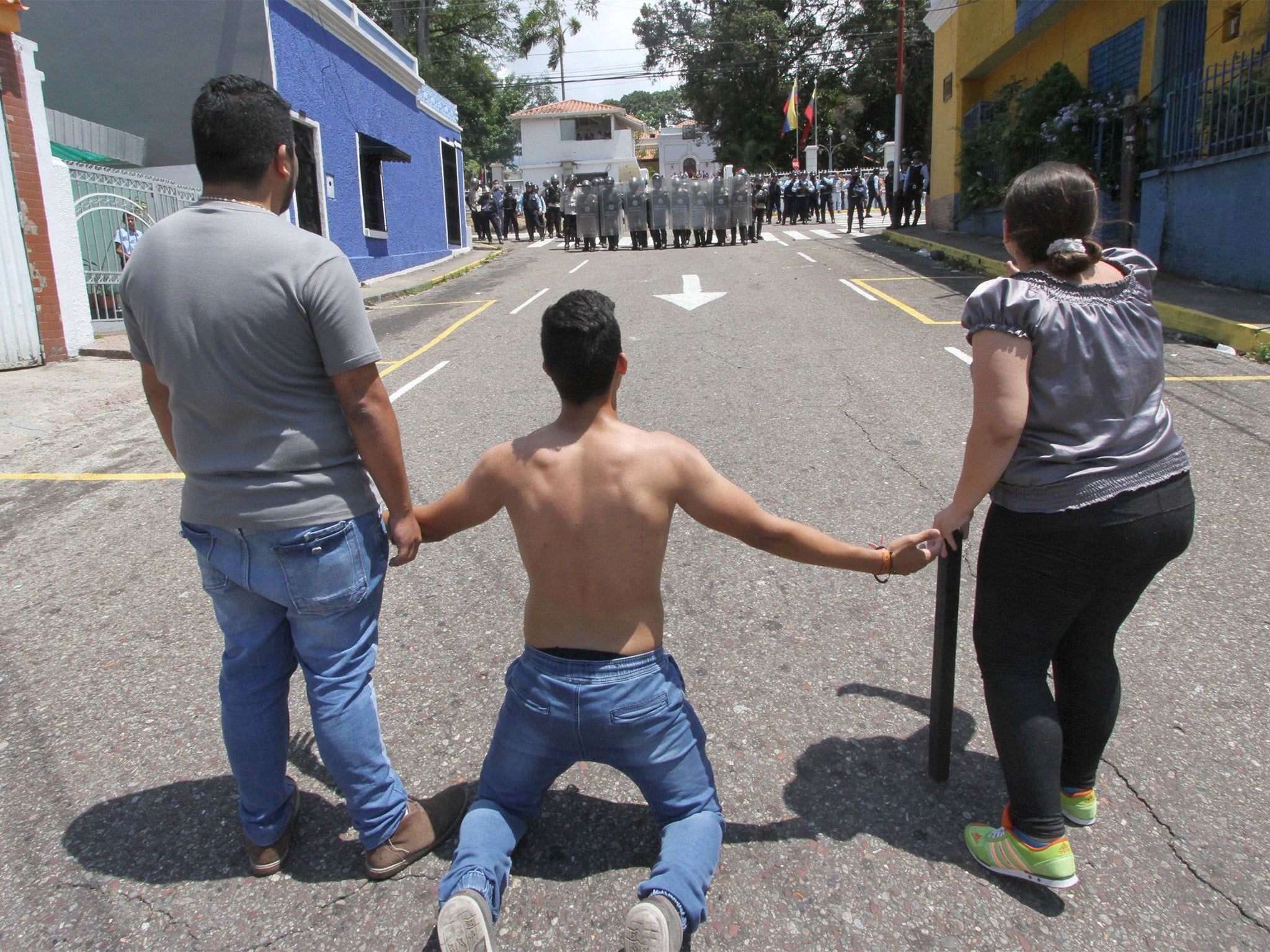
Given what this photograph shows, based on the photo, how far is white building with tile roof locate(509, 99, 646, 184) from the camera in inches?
2404

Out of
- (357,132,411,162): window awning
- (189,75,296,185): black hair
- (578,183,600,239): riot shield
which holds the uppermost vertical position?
(357,132,411,162): window awning

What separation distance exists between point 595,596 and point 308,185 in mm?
16825

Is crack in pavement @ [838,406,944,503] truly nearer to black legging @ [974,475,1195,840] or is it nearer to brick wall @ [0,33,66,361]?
black legging @ [974,475,1195,840]

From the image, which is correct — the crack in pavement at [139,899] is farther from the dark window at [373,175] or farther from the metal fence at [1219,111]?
the dark window at [373,175]

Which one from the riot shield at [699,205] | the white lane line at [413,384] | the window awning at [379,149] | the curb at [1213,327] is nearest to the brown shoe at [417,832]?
the white lane line at [413,384]

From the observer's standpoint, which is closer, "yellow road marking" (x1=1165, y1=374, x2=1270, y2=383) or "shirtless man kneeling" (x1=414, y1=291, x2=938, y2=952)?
"shirtless man kneeling" (x1=414, y1=291, x2=938, y2=952)

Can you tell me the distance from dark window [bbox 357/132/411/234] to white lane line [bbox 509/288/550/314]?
564cm

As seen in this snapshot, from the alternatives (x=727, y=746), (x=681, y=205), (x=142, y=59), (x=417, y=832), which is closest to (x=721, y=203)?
(x=681, y=205)

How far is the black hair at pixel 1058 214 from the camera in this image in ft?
7.22

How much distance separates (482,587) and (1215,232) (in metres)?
11.8

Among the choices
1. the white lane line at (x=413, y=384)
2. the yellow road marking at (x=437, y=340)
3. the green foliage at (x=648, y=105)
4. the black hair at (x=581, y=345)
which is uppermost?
the green foliage at (x=648, y=105)

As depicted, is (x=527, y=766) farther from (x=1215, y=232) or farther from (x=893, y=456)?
(x=1215, y=232)

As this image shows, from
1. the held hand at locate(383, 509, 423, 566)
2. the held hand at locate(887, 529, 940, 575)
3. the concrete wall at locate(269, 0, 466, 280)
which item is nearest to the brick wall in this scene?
the concrete wall at locate(269, 0, 466, 280)

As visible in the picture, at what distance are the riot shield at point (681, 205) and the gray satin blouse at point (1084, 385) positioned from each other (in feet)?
78.2
